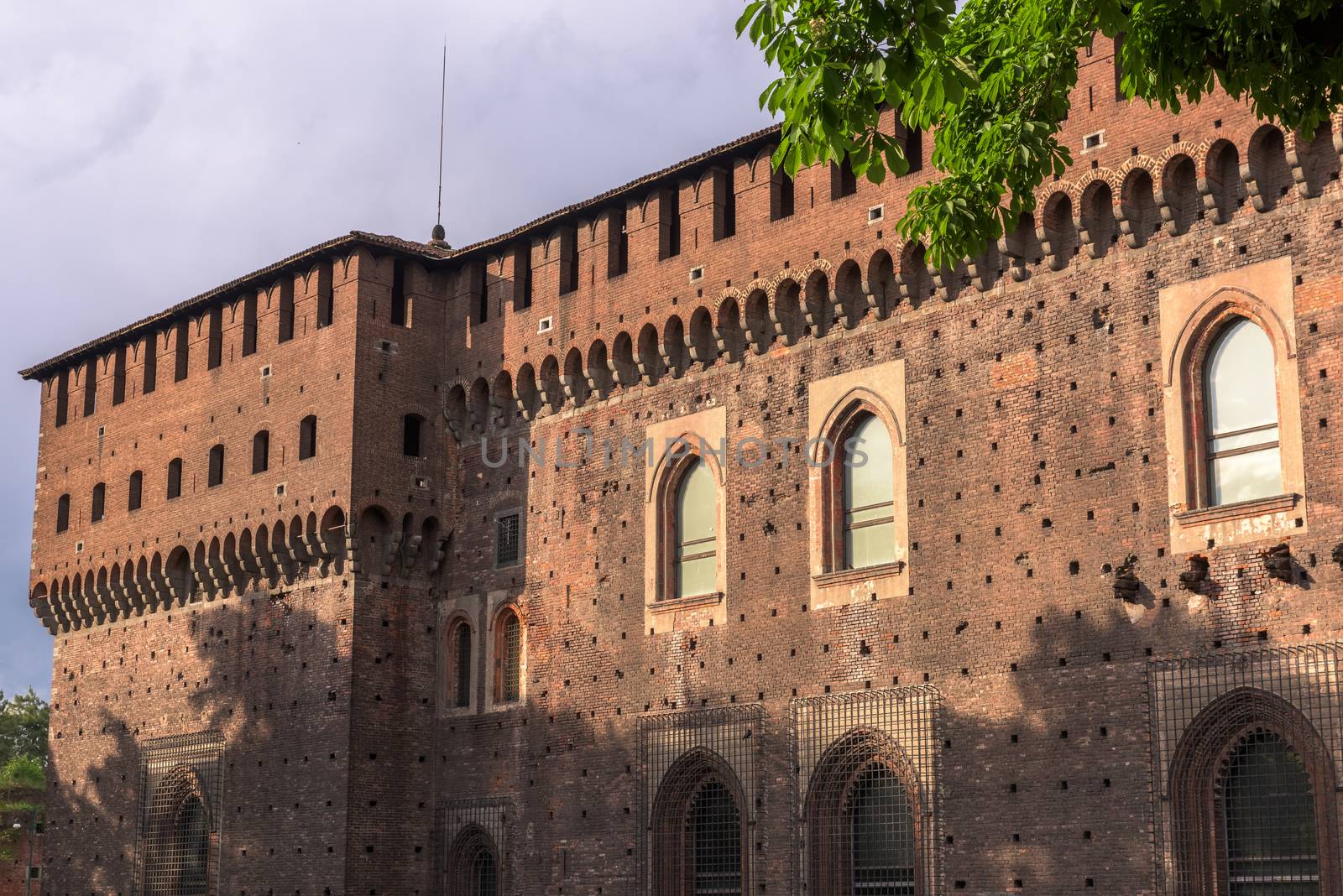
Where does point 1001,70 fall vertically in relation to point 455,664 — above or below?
above

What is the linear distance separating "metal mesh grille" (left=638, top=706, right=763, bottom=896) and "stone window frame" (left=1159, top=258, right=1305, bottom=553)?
16.1ft

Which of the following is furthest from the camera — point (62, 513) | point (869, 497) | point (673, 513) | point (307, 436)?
point (62, 513)

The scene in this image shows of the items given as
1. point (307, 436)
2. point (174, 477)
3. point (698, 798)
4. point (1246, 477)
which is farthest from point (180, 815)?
point (1246, 477)

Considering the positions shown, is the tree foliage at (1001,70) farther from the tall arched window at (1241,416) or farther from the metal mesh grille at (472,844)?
the metal mesh grille at (472,844)

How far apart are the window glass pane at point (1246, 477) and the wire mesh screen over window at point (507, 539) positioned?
28.2 feet

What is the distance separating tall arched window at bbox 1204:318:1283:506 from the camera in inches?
566

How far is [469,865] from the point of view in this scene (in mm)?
20438

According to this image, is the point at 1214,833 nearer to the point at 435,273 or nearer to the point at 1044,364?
the point at 1044,364

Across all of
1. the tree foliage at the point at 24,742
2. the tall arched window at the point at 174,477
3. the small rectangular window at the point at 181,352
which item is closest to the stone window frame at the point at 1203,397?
the tall arched window at the point at 174,477

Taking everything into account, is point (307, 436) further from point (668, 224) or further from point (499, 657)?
point (668, 224)

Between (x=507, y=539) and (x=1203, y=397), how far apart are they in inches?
346

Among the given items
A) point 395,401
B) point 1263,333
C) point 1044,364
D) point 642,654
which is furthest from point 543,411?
point 1263,333

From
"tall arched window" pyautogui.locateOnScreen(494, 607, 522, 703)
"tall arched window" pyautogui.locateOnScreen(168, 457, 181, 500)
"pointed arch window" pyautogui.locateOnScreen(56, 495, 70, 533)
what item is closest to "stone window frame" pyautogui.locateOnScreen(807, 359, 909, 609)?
"tall arched window" pyautogui.locateOnScreen(494, 607, 522, 703)

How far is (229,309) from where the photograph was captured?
928 inches
